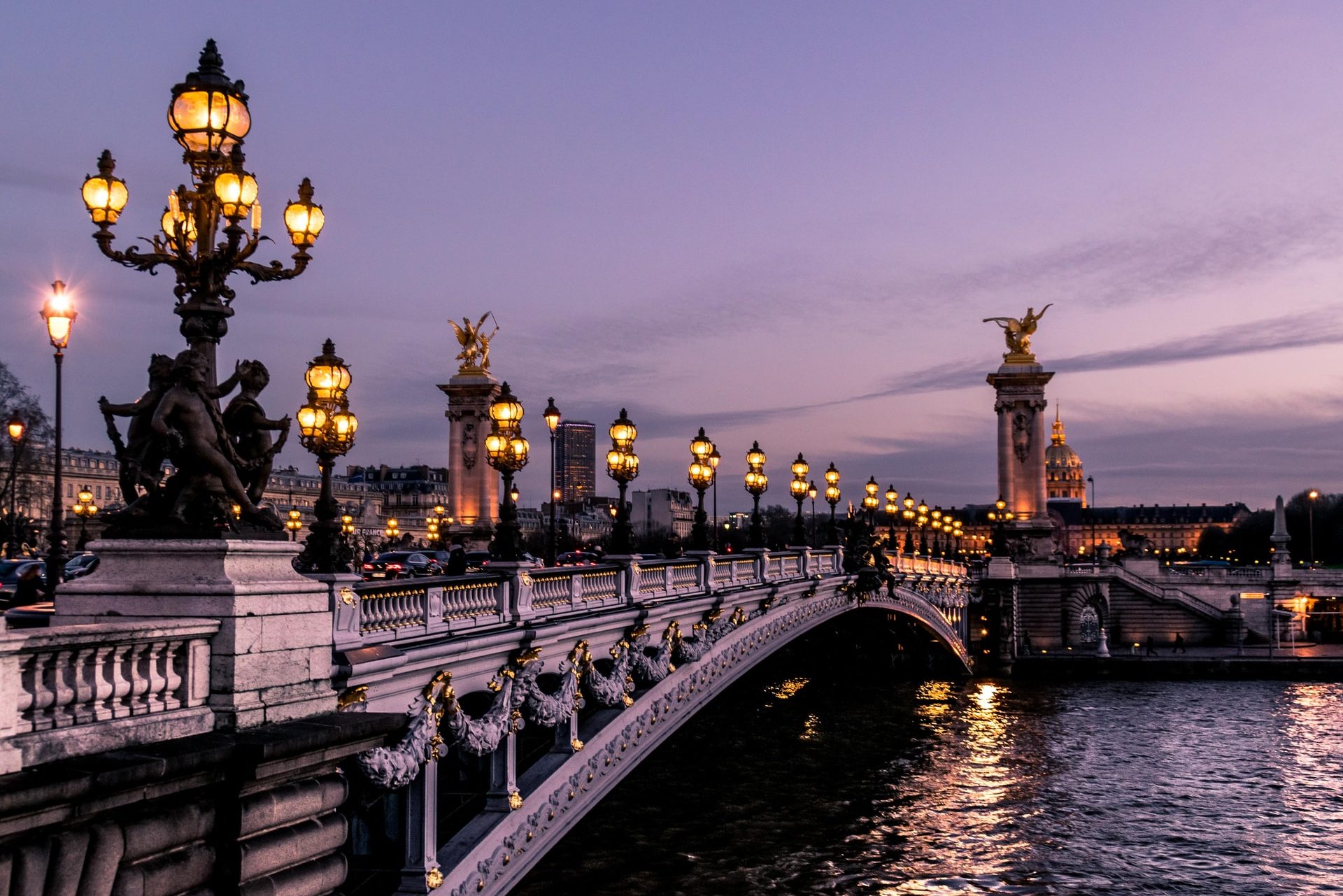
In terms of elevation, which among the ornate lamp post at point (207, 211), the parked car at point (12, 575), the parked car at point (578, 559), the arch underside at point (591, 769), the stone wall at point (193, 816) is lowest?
the arch underside at point (591, 769)

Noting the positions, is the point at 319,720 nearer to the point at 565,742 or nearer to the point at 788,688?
the point at 565,742

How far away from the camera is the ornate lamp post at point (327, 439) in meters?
14.4

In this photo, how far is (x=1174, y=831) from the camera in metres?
33.8

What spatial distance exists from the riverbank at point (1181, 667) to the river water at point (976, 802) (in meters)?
6.38

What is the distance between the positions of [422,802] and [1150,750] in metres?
35.6

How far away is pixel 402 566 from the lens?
36938 millimetres

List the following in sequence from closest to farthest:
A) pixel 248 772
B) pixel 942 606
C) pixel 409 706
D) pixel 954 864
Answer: pixel 248 772, pixel 409 706, pixel 954 864, pixel 942 606

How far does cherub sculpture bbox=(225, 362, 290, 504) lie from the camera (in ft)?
36.8

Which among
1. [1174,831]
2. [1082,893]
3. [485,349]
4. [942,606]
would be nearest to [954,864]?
[1082,893]

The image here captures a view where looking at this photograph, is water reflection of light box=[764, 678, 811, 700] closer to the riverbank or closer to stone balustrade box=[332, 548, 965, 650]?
the riverbank

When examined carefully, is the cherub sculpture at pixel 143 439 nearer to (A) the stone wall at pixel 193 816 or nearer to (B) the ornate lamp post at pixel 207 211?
(B) the ornate lamp post at pixel 207 211

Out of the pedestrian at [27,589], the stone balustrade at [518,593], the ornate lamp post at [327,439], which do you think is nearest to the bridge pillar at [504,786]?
the stone balustrade at [518,593]

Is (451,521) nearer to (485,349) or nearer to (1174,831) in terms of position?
(485,349)

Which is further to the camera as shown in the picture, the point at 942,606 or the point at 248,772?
the point at 942,606
